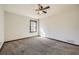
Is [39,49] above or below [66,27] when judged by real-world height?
below

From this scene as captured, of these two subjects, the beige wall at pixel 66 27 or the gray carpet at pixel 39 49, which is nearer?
the gray carpet at pixel 39 49

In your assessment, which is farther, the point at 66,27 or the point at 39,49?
the point at 66,27

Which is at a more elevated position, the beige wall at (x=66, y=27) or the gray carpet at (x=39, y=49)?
the beige wall at (x=66, y=27)

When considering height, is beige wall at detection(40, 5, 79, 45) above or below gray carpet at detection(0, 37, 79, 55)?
above

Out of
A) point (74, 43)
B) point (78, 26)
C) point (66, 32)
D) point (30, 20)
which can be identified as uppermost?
point (30, 20)

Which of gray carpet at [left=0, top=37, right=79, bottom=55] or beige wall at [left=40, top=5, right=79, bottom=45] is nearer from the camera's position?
gray carpet at [left=0, top=37, right=79, bottom=55]

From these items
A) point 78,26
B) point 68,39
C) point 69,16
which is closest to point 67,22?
point 69,16

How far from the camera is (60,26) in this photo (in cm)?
327
